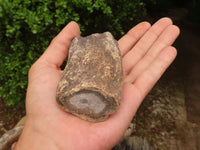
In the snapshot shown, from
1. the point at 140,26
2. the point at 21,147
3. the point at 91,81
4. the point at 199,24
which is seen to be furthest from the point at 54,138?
the point at 199,24

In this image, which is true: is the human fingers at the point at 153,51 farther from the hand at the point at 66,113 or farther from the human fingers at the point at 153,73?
the human fingers at the point at 153,73

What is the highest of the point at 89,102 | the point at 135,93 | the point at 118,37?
the point at 89,102

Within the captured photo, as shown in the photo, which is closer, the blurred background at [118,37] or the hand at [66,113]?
the hand at [66,113]

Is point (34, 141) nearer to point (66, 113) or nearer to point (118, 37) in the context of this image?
point (66, 113)

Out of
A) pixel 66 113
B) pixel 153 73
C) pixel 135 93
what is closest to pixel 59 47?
pixel 66 113

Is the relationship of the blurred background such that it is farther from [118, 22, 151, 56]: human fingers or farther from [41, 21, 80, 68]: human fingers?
[41, 21, 80, 68]: human fingers

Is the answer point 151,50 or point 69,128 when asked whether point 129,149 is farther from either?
point 151,50

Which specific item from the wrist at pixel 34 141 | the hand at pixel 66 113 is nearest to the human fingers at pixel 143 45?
the hand at pixel 66 113
